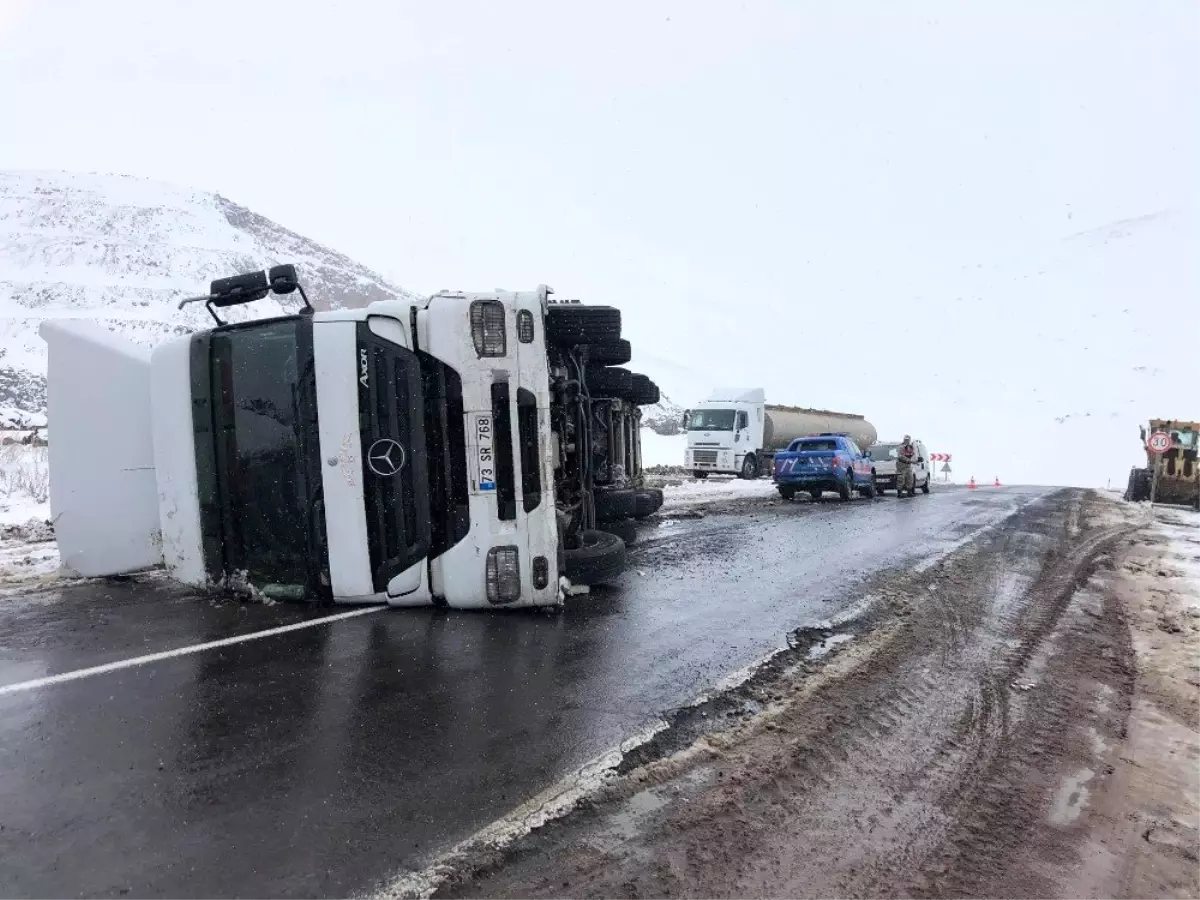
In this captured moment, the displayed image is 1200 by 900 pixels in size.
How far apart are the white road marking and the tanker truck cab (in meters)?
23.9

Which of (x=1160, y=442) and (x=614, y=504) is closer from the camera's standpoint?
(x=614, y=504)

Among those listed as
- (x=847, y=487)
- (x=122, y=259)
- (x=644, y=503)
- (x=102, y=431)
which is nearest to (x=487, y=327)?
(x=102, y=431)

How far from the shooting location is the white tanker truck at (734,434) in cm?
2892

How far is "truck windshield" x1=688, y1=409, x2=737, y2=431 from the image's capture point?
96.2ft

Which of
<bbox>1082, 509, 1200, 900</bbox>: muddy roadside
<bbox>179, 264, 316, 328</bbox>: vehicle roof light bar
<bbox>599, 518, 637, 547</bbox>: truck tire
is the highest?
<bbox>179, 264, 316, 328</bbox>: vehicle roof light bar

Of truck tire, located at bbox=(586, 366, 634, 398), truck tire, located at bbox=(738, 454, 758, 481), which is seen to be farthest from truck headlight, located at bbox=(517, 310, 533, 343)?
truck tire, located at bbox=(738, 454, 758, 481)

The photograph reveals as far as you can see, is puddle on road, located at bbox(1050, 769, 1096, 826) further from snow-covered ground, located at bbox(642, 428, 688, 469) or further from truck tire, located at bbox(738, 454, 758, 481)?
snow-covered ground, located at bbox(642, 428, 688, 469)

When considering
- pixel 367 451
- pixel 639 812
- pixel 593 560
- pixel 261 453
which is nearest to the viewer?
pixel 639 812

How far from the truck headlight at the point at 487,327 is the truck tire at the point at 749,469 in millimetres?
23978

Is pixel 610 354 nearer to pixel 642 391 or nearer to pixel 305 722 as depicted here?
pixel 642 391

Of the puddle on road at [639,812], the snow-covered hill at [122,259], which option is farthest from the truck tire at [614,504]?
the snow-covered hill at [122,259]

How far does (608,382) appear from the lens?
28.4 feet

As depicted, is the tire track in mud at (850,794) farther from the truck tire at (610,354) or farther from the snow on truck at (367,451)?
the truck tire at (610,354)

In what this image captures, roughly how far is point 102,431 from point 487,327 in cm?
340
